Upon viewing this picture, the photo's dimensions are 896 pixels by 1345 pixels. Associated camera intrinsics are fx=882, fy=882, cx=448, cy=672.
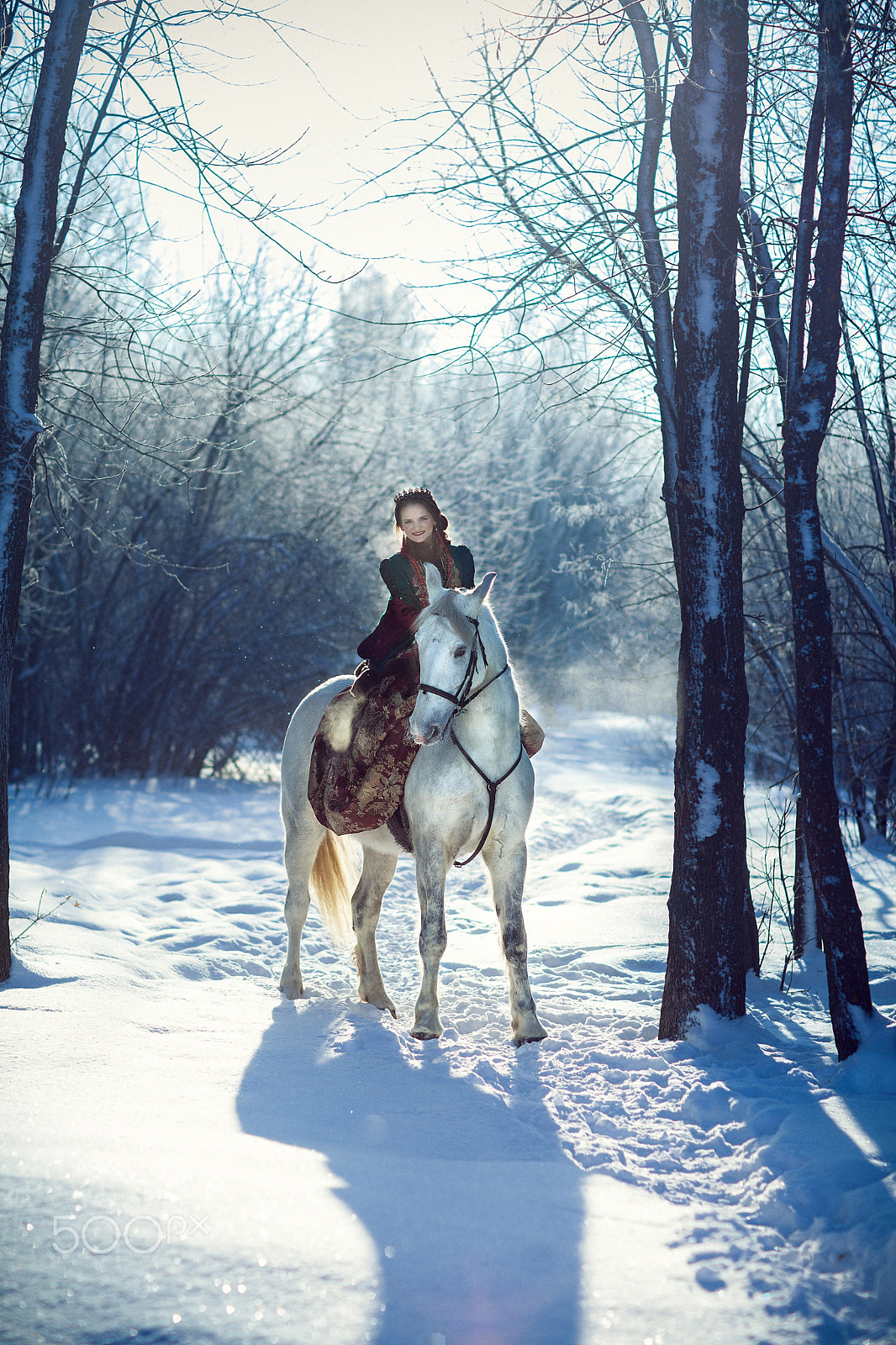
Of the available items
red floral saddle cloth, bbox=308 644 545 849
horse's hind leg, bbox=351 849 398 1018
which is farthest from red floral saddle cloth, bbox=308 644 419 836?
horse's hind leg, bbox=351 849 398 1018

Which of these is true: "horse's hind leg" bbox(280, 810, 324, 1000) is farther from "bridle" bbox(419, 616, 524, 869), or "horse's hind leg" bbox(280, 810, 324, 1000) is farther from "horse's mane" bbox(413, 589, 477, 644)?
"horse's mane" bbox(413, 589, 477, 644)

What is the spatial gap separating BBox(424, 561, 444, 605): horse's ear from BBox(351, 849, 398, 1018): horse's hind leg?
69.1 inches

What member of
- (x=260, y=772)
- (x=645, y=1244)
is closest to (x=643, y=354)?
(x=645, y=1244)

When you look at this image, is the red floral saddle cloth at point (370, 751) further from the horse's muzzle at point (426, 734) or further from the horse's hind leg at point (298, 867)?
the horse's muzzle at point (426, 734)

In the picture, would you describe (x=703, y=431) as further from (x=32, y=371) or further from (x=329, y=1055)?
(x=32, y=371)

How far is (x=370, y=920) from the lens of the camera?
461cm

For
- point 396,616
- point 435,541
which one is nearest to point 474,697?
point 396,616

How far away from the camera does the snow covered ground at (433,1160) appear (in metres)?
1.89

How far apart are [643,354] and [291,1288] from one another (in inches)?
179

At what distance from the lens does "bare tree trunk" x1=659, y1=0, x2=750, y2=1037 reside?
3.81 m

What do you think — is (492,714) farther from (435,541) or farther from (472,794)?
(435,541)

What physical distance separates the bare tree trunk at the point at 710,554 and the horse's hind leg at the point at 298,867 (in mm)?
1966

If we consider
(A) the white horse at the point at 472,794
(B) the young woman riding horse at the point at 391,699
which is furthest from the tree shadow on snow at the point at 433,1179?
(B) the young woman riding horse at the point at 391,699

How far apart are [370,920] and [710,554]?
2.51 metres
